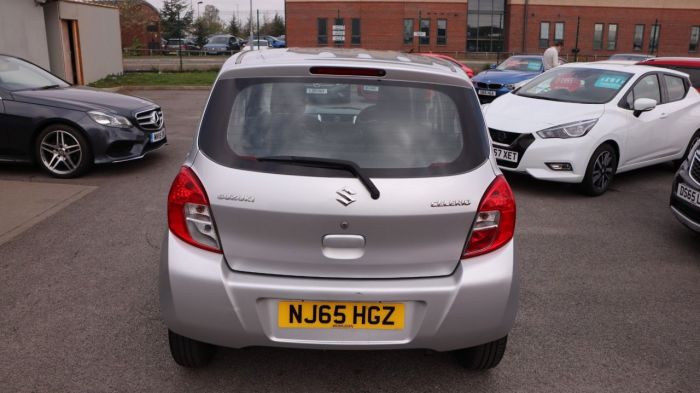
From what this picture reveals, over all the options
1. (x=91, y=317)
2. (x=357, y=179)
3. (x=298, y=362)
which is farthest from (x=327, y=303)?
(x=91, y=317)

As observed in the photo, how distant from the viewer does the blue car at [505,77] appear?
15.6 metres

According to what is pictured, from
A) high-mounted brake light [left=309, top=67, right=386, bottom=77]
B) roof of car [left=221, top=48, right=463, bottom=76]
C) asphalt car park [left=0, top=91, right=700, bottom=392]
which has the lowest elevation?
asphalt car park [left=0, top=91, right=700, bottom=392]

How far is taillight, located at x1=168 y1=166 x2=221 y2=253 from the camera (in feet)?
9.54

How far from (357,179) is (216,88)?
0.83 meters

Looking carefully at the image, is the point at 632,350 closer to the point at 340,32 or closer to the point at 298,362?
the point at 298,362

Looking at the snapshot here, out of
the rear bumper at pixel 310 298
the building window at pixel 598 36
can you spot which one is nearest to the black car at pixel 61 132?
the rear bumper at pixel 310 298

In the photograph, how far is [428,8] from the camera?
59000mm

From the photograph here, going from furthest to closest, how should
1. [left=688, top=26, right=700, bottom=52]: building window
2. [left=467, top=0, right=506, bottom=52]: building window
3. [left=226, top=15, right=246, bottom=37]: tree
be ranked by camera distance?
[left=226, top=15, right=246, bottom=37]: tree < [left=688, top=26, right=700, bottom=52]: building window < [left=467, top=0, right=506, bottom=52]: building window

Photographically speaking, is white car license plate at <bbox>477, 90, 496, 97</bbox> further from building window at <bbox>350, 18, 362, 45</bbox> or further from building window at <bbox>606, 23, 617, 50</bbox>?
building window at <bbox>606, 23, 617, 50</bbox>

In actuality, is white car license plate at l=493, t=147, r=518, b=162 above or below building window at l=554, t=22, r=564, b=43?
below

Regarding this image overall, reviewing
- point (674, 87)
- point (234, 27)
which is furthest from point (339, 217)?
point (234, 27)

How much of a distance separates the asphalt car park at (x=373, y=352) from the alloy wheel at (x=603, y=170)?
2.69 ft

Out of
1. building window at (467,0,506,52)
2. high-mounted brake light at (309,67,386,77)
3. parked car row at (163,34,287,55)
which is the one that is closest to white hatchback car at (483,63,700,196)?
high-mounted brake light at (309,67,386,77)

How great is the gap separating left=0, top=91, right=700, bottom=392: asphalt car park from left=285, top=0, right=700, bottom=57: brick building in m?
54.3
